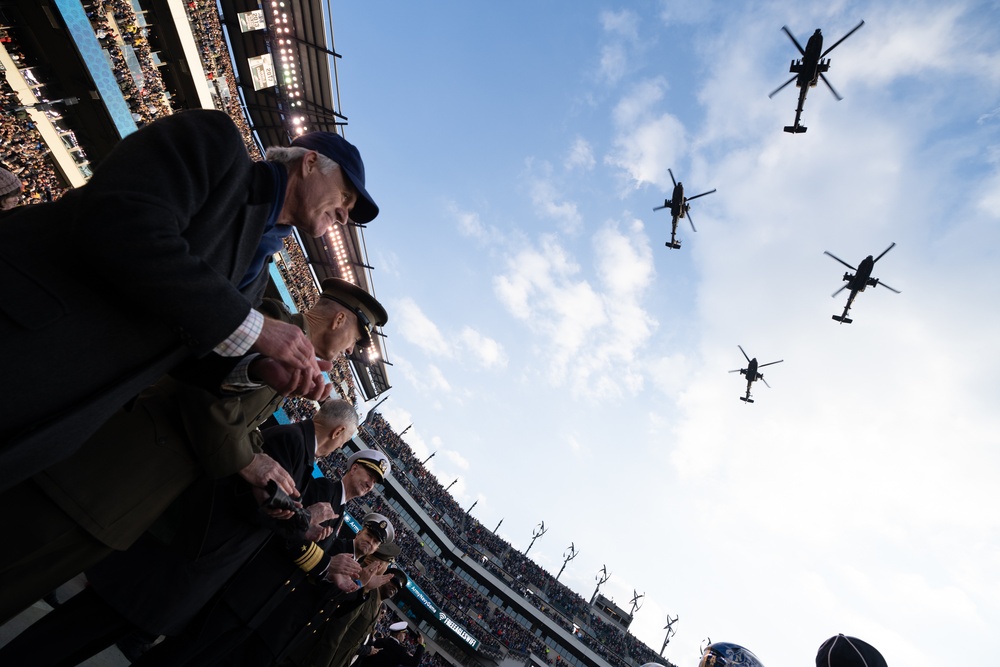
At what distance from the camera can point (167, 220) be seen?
133 centimetres

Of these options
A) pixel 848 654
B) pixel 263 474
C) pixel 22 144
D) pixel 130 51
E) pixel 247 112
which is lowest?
pixel 263 474

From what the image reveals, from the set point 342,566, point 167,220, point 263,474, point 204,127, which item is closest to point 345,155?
point 204,127

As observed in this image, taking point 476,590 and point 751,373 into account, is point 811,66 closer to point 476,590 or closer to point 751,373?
point 751,373

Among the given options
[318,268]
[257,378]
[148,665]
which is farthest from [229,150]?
[318,268]

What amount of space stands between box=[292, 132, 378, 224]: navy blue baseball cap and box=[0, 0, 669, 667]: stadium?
161 inches

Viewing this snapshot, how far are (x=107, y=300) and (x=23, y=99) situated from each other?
49.0 ft

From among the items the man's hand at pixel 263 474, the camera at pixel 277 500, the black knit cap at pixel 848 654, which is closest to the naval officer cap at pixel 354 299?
the man's hand at pixel 263 474

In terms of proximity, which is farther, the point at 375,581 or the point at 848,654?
the point at 375,581

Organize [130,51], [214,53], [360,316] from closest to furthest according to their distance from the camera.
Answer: [360,316], [130,51], [214,53]

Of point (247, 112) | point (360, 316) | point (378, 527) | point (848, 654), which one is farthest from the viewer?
point (247, 112)

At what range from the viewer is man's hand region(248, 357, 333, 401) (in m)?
1.76

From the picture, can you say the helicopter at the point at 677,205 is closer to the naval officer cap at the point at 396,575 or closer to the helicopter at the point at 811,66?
the helicopter at the point at 811,66

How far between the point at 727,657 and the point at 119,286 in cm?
549

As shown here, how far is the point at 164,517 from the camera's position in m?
2.68
